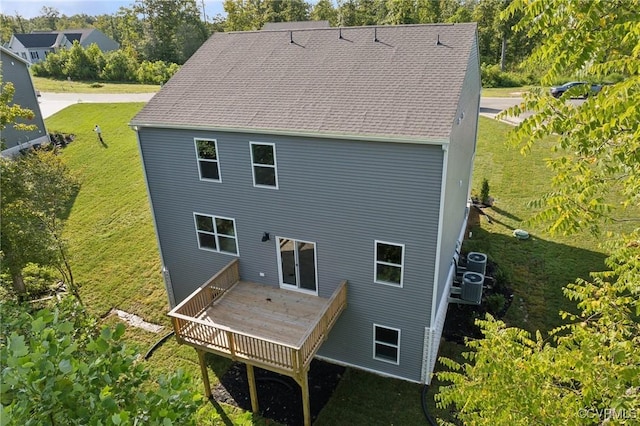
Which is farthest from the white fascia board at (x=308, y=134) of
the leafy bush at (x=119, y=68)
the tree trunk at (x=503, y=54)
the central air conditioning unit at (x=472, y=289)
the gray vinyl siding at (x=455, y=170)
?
the leafy bush at (x=119, y=68)

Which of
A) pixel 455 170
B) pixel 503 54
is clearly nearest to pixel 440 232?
pixel 455 170

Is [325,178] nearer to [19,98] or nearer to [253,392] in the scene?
[253,392]

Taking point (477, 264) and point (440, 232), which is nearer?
point (440, 232)

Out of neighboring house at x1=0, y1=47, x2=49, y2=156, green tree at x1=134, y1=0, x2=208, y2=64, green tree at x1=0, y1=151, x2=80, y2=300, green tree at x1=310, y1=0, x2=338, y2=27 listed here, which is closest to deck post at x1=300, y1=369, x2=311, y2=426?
green tree at x1=0, y1=151, x2=80, y2=300

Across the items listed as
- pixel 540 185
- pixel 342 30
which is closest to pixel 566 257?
pixel 540 185

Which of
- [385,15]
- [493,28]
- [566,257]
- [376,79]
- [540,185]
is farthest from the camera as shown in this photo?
[385,15]

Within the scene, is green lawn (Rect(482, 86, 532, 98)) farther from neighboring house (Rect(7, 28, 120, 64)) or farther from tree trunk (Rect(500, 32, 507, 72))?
neighboring house (Rect(7, 28, 120, 64))

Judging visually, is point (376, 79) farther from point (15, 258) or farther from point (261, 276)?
point (15, 258)
